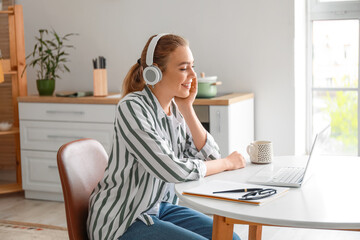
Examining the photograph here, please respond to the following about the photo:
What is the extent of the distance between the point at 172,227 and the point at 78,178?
354mm

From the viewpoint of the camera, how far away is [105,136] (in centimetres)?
352

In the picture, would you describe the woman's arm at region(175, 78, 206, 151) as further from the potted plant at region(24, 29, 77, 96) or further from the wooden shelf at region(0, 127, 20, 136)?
the wooden shelf at region(0, 127, 20, 136)

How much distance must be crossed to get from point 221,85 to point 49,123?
1252 millimetres

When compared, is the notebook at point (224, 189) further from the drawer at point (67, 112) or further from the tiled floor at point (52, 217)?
the drawer at point (67, 112)

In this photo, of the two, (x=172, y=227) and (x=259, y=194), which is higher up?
(x=259, y=194)

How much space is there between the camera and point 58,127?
362 centimetres

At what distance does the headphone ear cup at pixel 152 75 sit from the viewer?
69.6 inches

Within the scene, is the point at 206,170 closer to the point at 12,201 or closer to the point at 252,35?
the point at 252,35

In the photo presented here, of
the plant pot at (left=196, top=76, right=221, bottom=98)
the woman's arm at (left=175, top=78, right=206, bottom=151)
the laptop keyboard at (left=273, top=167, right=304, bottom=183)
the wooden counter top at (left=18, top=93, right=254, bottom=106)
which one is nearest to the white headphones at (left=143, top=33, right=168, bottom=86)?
the woman's arm at (left=175, top=78, right=206, bottom=151)

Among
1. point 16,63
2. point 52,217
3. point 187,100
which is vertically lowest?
point 52,217

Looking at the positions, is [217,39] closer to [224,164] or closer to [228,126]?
[228,126]

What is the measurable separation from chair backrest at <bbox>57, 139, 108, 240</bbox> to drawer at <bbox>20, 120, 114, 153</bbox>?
1.68 metres

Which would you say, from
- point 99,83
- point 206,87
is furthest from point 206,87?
point 99,83

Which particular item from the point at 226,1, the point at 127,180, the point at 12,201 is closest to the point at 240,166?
the point at 127,180
